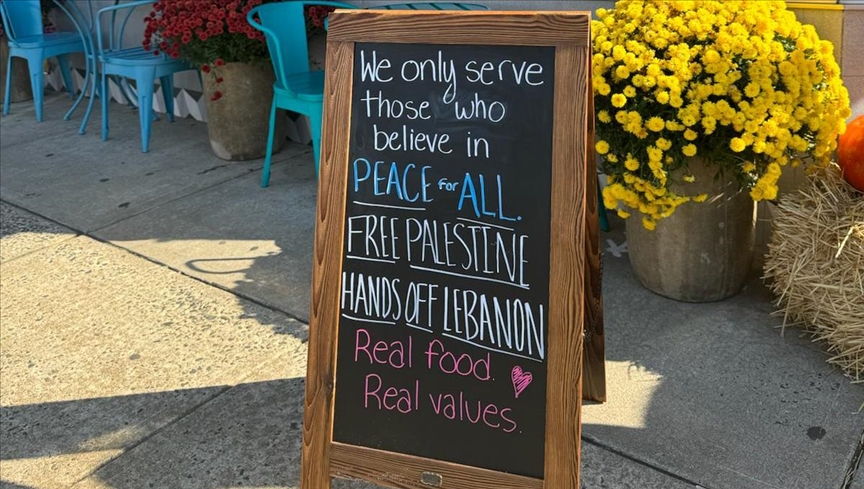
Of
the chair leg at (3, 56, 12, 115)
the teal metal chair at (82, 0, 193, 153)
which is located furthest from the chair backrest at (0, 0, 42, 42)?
the teal metal chair at (82, 0, 193, 153)

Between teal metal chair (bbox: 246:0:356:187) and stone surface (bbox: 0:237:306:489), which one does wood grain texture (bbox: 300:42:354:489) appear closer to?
stone surface (bbox: 0:237:306:489)

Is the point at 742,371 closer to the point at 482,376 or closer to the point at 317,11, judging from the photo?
the point at 482,376

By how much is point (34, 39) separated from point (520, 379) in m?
5.60

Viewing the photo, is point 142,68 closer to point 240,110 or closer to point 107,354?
point 240,110

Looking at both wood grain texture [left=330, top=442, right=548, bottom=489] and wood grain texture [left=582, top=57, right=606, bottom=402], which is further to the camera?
wood grain texture [left=582, top=57, right=606, bottom=402]

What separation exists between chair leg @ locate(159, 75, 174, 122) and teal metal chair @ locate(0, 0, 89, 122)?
2.04ft

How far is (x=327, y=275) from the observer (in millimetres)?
1938

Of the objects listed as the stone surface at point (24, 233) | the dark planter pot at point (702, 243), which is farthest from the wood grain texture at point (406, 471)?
the stone surface at point (24, 233)

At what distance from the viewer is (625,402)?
8.09ft

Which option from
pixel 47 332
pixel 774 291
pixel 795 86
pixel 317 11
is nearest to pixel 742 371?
pixel 774 291

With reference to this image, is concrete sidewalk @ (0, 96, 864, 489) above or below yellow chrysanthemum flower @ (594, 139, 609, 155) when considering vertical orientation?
below

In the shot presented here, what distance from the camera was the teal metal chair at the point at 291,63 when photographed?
155 inches

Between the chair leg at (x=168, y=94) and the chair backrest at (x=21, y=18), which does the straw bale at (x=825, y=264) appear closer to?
the chair leg at (x=168, y=94)

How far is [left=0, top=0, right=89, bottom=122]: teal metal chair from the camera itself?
596 centimetres
